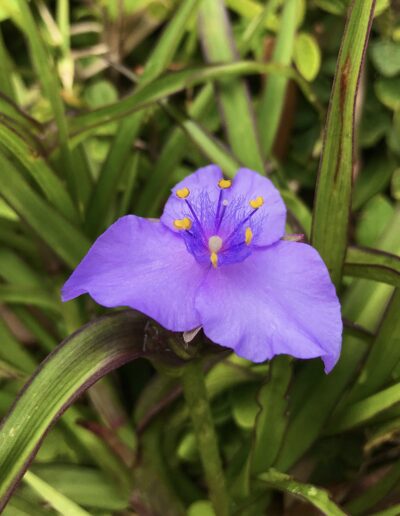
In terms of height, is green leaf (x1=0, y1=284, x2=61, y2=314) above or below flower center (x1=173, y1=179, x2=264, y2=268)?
below

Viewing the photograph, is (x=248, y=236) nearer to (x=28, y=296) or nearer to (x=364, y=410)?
(x=364, y=410)

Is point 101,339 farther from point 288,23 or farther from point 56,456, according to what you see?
point 288,23

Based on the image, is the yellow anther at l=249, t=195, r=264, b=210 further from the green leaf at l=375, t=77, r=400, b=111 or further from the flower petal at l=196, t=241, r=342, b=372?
the green leaf at l=375, t=77, r=400, b=111

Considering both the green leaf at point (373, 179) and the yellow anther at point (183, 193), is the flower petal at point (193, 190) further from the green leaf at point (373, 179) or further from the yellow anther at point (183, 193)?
the green leaf at point (373, 179)

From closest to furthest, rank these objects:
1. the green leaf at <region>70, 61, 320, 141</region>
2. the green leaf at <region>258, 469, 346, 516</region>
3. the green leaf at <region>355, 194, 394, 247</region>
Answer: the green leaf at <region>258, 469, 346, 516</region> → the green leaf at <region>70, 61, 320, 141</region> → the green leaf at <region>355, 194, 394, 247</region>

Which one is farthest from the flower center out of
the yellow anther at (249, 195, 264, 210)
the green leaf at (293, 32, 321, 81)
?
the green leaf at (293, 32, 321, 81)

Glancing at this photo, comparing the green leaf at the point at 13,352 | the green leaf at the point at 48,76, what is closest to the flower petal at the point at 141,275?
the green leaf at the point at 48,76
